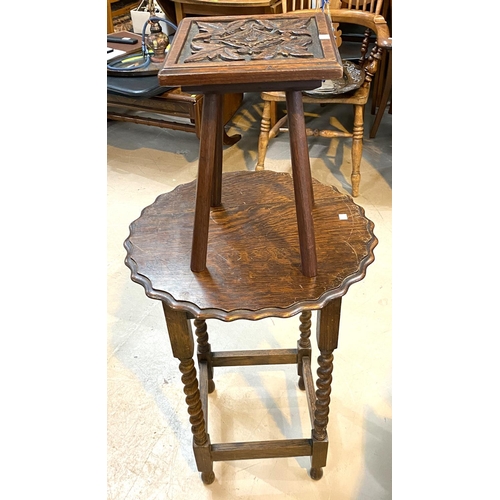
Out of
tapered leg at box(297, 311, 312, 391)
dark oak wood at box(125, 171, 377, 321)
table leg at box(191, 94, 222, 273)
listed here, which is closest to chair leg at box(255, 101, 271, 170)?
tapered leg at box(297, 311, 312, 391)

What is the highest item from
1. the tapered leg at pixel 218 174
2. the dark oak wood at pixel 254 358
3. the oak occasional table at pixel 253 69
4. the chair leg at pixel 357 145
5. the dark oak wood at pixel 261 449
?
the oak occasional table at pixel 253 69

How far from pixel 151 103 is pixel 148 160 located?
0.43 metres

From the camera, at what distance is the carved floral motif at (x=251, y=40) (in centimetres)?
90

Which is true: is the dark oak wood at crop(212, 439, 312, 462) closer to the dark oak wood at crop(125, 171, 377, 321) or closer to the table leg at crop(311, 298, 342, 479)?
the table leg at crop(311, 298, 342, 479)

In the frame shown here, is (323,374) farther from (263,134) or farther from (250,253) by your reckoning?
(263,134)

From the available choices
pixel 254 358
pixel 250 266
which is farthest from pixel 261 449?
pixel 250 266

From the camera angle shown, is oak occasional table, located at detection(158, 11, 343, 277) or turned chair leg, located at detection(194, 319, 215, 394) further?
turned chair leg, located at detection(194, 319, 215, 394)

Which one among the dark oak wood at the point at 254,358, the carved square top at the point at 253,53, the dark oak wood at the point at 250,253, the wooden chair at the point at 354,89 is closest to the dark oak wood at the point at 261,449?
the dark oak wood at the point at 254,358

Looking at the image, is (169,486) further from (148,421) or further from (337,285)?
(337,285)

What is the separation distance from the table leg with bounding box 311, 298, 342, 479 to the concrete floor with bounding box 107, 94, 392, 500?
0.44 feet

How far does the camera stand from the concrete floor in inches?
58.7

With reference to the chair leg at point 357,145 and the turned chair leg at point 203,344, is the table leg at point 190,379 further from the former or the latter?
the chair leg at point 357,145

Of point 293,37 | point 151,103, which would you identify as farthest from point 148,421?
point 151,103

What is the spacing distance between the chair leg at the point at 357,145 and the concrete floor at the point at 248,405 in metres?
0.20
